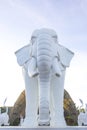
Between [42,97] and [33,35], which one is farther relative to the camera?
[33,35]

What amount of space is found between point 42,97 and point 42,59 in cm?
71

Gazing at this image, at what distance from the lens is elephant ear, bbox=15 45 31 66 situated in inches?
301

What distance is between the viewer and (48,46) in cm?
683

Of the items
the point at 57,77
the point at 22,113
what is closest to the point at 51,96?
the point at 57,77

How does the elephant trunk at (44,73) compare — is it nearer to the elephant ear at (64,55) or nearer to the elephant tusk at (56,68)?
the elephant tusk at (56,68)

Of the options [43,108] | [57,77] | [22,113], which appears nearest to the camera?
[43,108]

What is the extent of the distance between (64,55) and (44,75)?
1.14 meters

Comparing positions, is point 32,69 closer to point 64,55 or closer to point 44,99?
point 44,99

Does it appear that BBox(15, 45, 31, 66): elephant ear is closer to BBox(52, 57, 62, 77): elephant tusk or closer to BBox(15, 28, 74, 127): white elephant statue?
BBox(15, 28, 74, 127): white elephant statue

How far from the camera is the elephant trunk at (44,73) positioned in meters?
6.60

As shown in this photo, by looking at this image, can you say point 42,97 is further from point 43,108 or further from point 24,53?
point 24,53

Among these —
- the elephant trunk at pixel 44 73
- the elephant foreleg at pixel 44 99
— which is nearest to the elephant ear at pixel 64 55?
the elephant trunk at pixel 44 73

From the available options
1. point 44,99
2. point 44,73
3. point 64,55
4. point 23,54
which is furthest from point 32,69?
point 64,55

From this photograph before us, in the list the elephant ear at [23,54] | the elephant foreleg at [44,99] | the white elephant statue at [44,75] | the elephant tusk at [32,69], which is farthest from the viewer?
the elephant ear at [23,54]
